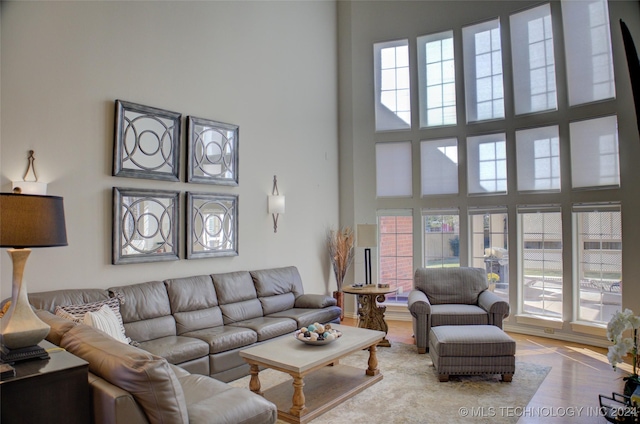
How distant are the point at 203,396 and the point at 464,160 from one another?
5.22 m

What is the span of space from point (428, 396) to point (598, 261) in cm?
316

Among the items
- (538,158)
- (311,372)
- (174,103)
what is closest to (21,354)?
(311,372)

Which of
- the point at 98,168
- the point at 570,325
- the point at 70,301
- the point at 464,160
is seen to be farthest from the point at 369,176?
the point at 70,301

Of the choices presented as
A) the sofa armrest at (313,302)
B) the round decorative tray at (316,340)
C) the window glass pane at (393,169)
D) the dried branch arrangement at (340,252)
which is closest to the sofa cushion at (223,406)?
the round decorative tray at (316,340)

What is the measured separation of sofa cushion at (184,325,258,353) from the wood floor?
6.99 feet

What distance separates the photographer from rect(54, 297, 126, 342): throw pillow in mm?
3244

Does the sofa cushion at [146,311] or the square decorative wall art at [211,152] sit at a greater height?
the square decorative wall art at [211,152]

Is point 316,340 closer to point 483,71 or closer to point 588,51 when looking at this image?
point 483,71

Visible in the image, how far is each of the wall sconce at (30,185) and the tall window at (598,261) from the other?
601 cm

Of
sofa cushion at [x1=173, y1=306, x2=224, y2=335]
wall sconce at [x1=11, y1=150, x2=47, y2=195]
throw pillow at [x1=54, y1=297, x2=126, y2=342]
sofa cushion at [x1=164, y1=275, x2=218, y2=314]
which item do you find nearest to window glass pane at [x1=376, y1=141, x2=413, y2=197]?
sofa cushion at [x1=164, y1=275, x2=218, y2=314]

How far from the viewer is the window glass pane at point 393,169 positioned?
6770 mm

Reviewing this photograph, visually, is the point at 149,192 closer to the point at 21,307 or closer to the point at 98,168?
the point at 98,168

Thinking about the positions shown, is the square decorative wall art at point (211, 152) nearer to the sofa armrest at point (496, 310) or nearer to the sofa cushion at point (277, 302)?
the sofa cushion at point (277, 302)

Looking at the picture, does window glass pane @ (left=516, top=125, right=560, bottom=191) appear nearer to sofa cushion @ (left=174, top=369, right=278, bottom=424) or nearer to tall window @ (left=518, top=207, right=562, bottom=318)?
tall window @ (left=518, top=207, right=562, bottom=318)
